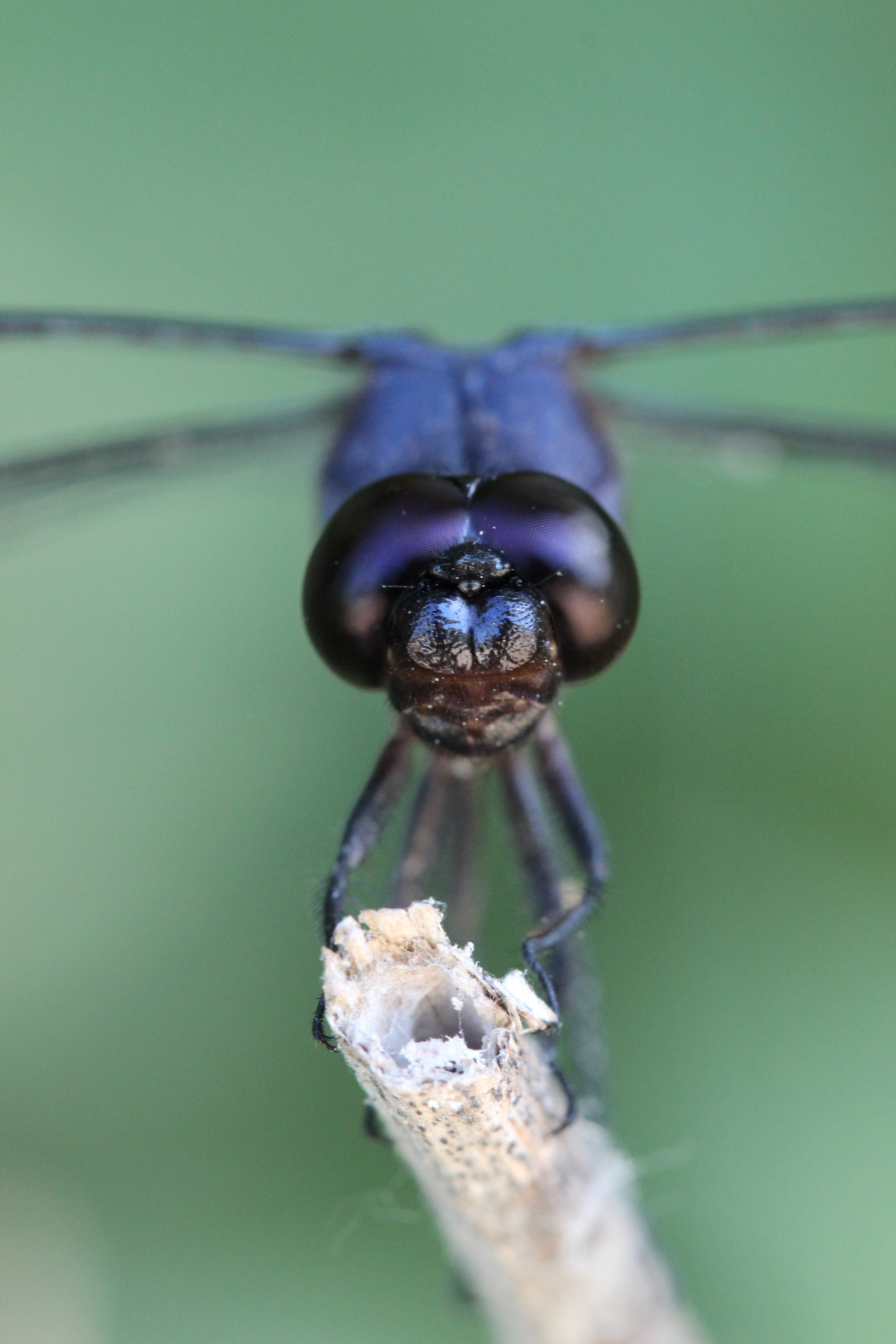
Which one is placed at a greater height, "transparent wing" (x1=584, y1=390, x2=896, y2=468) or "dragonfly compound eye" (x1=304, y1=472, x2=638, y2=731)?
"transparent wing" (x1=584, y1=390, x2=896, y2=468)

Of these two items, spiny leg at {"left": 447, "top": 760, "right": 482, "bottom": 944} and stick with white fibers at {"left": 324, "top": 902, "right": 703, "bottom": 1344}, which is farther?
spiny leg at {"left": 447, "top": 760, "right": 482, "bottom": 944}

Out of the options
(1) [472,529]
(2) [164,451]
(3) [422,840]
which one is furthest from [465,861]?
(2) [164,451]

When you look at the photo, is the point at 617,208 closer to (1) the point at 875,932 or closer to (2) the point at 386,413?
(2) the point at 386,413

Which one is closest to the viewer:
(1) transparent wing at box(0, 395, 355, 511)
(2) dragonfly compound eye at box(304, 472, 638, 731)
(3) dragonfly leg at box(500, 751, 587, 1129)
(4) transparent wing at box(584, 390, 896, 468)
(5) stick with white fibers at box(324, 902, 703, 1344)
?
(5) stick with white fibers at box(324, 902, 703, 1344)

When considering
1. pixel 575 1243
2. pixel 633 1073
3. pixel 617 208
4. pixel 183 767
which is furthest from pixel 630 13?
pixel 575 1243

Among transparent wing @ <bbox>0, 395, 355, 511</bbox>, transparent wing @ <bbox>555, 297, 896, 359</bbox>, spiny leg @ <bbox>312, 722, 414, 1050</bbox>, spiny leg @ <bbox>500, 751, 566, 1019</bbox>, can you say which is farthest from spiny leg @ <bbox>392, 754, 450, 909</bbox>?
transparent wing @ <bbox>555, 297, 896, 359</bbox>

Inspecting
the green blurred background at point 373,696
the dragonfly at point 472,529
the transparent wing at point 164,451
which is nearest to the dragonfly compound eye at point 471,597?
the dragonfly at point 472,529

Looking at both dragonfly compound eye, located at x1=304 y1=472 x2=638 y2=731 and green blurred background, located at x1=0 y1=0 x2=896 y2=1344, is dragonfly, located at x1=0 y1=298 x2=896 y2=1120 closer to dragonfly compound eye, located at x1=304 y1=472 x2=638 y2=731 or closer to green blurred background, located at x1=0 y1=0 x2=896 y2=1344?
dragonfly compound eye, located at x1=304 y1=472 x2=638 y2=731

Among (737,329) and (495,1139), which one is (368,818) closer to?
(495,1139)
